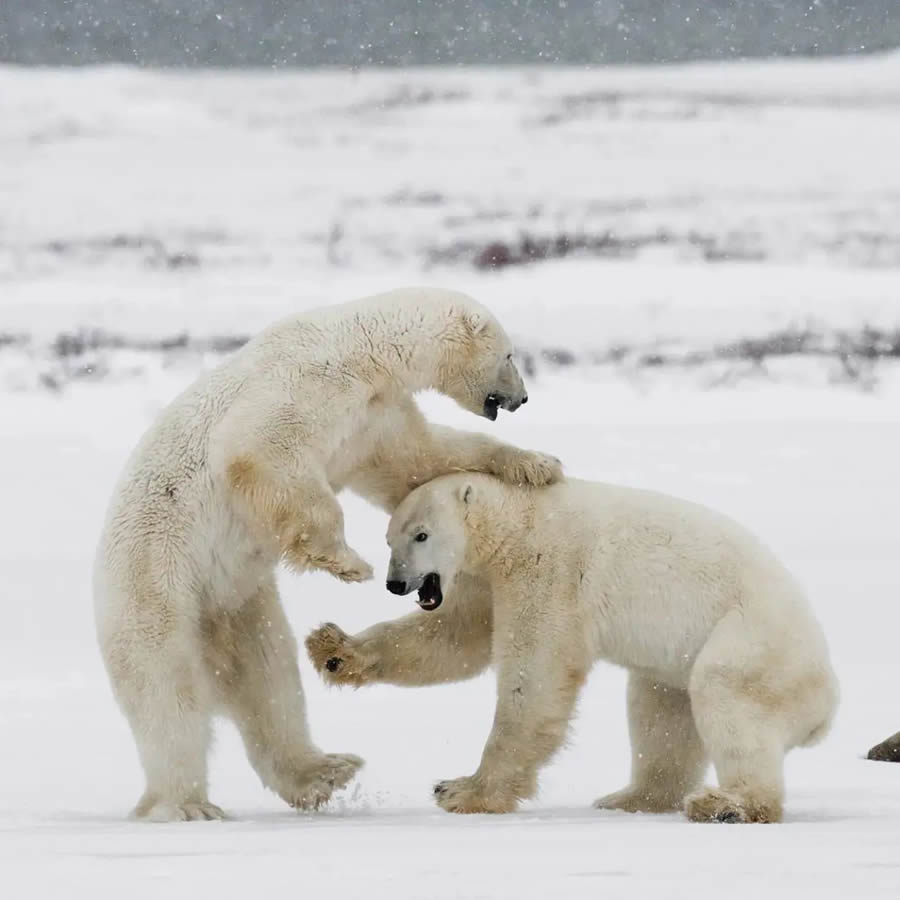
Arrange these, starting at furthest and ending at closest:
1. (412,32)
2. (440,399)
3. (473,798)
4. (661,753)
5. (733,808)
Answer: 1. (412,32)
2. (440,399)
3. (661,753)
4. (473,798)
5. (733,808)

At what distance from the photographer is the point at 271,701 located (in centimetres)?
513

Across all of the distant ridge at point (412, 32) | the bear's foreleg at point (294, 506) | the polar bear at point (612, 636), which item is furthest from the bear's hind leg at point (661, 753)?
the distant ridge at point (412, 32)

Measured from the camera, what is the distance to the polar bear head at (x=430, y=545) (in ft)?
16.6

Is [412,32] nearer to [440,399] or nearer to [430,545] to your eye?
[440,399]

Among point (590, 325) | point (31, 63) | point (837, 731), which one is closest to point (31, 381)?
point (590, 325)

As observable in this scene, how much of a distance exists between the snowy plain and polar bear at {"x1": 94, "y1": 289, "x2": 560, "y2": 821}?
0.29m

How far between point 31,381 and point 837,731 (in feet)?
30.7

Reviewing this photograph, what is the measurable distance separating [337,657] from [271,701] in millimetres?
238


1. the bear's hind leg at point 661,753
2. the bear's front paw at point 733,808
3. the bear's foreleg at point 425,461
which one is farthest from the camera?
the bear's foreleg at point 425,461

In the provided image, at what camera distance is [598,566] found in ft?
16.0

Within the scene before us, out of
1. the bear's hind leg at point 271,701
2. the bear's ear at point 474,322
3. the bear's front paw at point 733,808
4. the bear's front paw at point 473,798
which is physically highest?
the bear's ear at point 474,322

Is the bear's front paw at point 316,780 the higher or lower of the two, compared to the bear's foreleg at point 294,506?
lower

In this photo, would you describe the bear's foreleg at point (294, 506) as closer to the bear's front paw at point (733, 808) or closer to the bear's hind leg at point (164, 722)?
the bear's hind leg at point (164, 722)

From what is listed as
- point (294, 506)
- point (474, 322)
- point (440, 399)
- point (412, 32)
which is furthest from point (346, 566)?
point (412, 32)
